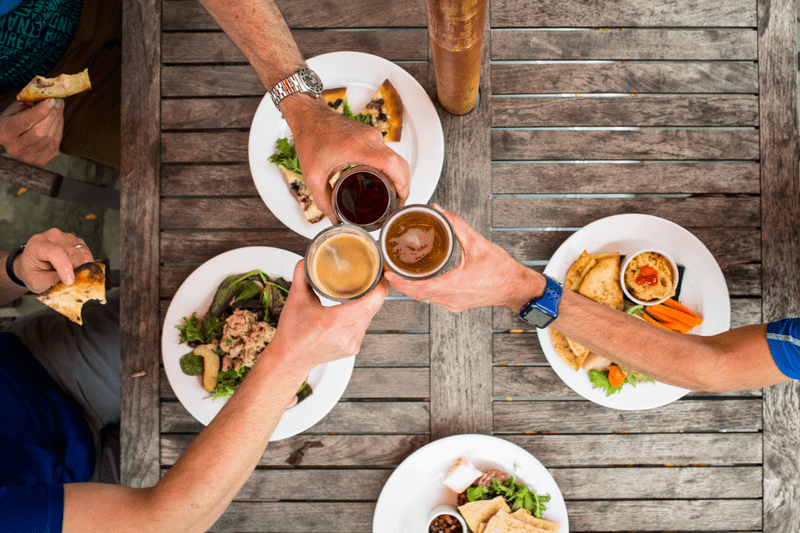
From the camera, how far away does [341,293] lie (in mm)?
1097

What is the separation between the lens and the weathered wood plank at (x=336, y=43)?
1945mm

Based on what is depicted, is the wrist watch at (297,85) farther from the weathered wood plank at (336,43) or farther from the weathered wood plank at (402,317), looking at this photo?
the weathered wood plank at (402,317)

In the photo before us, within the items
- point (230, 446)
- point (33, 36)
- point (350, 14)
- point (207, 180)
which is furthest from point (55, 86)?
point (230, 446)

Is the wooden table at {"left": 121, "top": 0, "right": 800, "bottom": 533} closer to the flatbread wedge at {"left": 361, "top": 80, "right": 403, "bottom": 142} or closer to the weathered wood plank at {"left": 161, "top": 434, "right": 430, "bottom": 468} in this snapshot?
the weathered wood plank at {"left": 161, "top": 434, "right": 430, "bottom": 468}

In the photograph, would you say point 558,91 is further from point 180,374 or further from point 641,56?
point 180,374

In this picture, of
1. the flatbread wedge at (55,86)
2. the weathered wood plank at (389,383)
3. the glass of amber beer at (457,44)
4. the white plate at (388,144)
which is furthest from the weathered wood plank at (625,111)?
the flatbread wedge at (55,86)

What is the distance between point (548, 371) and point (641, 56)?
152 cm

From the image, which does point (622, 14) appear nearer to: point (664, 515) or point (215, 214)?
point (215, 214)

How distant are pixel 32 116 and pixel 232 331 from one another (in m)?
1.37

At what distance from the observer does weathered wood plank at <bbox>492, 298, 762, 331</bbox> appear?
75.5 inches

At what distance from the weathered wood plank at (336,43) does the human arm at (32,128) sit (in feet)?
1.96

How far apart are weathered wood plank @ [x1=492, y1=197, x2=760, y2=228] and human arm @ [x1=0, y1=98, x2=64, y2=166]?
2.07 meters

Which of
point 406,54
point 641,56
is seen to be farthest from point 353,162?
point 641,56

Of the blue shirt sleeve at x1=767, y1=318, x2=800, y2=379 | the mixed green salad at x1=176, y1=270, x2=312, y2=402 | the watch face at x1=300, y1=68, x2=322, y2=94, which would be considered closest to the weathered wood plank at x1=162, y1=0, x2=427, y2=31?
the watch face at x1=300, y1=68, x2=322, y2=94
